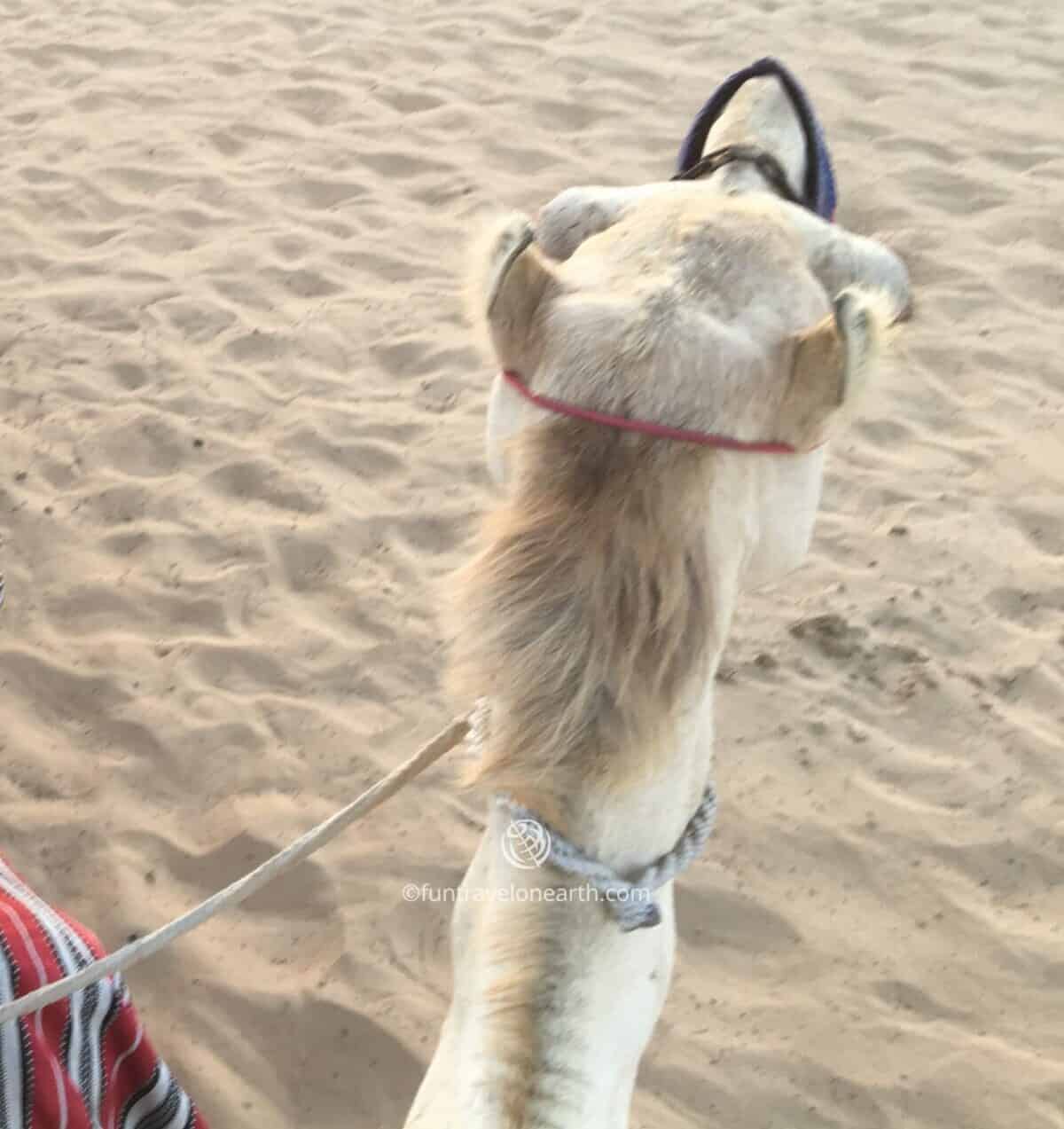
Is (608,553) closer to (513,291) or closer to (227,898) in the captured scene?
(513,291)

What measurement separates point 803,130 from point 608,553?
2.53ft

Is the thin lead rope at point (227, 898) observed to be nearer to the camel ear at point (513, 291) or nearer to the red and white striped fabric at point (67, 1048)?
the red and white striped fabric at point (67, 1048)

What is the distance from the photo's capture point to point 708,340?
0.88 m

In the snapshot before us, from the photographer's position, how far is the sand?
1875 millimetres

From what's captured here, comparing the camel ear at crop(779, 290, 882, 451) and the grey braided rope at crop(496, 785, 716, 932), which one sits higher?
the camel ear at crop(779, 290, 882, 451)

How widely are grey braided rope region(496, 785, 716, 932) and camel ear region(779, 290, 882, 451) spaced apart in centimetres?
38

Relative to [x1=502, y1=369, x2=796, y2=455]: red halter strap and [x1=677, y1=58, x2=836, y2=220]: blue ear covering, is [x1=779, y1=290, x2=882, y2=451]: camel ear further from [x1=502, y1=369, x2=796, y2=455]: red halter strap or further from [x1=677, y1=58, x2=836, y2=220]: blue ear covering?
[x1=677, y1=58, x2=836, y2=220]: blue ear covering

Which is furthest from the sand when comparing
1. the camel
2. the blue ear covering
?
the camel

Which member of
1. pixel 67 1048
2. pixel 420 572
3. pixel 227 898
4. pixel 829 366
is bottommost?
pixel 420 572

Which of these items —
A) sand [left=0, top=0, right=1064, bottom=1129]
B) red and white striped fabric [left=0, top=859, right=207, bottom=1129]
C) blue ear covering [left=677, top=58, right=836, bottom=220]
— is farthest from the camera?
sand [left=0, top=0, right=1064, bottom=1129]

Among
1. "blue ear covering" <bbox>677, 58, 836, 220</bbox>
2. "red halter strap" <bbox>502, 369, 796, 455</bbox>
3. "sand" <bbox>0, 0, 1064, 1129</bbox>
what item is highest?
"blue ear covering" <bbox>677, 58, 836, 220</bbox>

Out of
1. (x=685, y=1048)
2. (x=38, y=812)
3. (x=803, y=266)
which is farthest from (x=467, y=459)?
(x=803, y=266)

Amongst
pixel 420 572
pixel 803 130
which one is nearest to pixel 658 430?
pixel 803 130

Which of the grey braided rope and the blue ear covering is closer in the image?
the grey braided rope
